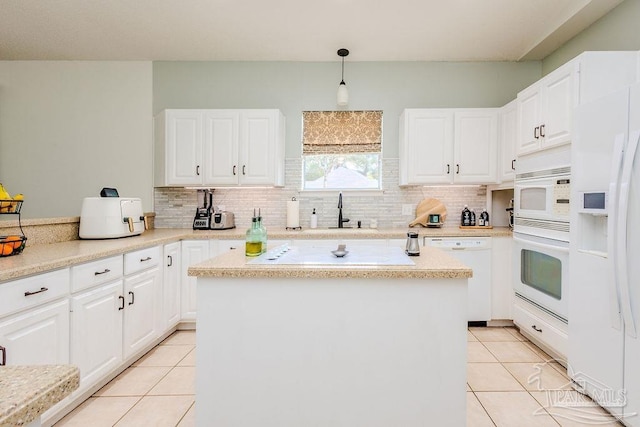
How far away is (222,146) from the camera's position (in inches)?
143

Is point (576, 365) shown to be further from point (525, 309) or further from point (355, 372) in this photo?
point (355, 372)

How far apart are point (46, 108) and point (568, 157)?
5.46 metres

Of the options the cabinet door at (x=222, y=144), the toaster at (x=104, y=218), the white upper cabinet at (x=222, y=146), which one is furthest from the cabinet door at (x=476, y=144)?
the toaster at (x=104, y=218)

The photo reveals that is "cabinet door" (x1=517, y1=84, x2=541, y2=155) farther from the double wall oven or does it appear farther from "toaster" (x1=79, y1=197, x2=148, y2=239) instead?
"toaster" (x1=79, y1=197, x2=148, y2=239)

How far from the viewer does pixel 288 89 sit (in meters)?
3.98

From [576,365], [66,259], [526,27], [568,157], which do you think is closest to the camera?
[66,259]

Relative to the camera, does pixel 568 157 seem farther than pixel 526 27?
No

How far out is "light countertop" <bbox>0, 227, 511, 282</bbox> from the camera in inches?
67.5

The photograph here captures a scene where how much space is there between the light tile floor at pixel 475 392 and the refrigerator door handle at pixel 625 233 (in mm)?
716

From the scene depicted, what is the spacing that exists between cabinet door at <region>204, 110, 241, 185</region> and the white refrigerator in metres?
3.03

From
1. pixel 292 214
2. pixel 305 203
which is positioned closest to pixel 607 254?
pixel 292 214

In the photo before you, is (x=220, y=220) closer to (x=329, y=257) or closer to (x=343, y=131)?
(x=343, y=131)

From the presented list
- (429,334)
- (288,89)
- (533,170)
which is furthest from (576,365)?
(288,89)

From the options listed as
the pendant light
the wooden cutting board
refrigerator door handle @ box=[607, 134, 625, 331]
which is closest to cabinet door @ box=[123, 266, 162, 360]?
the pendant light
